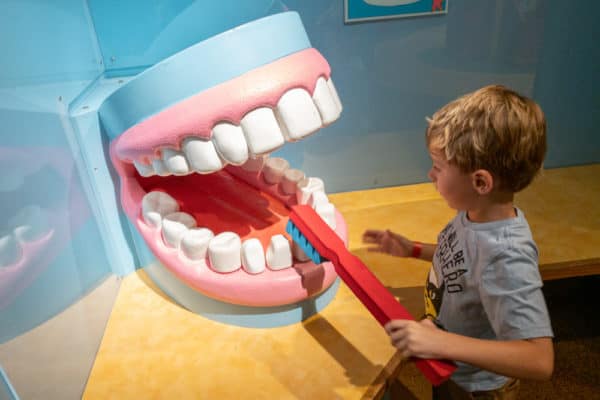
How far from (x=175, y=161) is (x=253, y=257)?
224 millimetres

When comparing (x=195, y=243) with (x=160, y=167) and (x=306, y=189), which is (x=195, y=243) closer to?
(x=160, y=167)

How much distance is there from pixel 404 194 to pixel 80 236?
35.8 inches

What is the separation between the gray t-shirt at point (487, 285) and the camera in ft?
1.84

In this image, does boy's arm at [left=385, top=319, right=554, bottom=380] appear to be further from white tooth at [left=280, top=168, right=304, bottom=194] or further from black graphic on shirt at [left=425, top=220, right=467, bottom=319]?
white tooth at [left=280, top=168, right=304, bottom=194]

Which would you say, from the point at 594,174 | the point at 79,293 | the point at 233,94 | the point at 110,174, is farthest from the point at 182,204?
the point at 594,174

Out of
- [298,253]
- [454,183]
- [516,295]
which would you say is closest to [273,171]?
[298,253]

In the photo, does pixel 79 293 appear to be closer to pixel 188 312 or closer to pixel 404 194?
pixel 188 312

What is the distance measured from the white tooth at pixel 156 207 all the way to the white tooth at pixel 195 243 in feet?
0.29

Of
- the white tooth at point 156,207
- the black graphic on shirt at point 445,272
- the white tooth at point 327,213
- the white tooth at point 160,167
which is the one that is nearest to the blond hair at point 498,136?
the black graphic on shirt at point 445,272

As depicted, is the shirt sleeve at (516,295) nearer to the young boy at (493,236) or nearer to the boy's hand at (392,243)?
the young boy at (493,236)

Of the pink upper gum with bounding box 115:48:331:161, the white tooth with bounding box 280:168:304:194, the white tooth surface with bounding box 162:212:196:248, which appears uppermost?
the pink upper gum with bounding box 115:48:331:161

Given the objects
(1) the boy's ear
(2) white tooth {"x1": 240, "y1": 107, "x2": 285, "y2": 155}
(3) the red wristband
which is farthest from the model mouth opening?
(1) the boy's ear

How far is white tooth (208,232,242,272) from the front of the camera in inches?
32.1

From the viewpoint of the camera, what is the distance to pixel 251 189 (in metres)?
1.09
